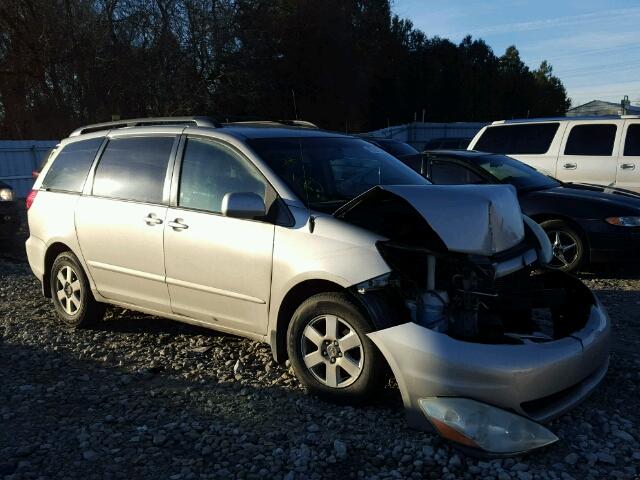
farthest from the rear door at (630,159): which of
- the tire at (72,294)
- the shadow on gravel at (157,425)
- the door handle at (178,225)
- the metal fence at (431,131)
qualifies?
the metal fence at (431,131)

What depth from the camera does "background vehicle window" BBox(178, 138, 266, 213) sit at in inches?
164

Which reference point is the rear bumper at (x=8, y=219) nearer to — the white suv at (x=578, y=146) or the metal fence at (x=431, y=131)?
the white suv at (x=578, y=146)

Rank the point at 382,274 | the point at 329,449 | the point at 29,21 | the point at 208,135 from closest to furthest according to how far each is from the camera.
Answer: the point at 329,449 < the point at 382,274 < the point at 208,135 < the point at 29,21

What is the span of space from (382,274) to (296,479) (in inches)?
47.0

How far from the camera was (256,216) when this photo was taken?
388 centimetres

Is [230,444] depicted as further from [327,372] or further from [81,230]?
[81,230]

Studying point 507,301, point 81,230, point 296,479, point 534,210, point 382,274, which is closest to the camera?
point 296,479

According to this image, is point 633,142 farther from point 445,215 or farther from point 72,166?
point 72,166

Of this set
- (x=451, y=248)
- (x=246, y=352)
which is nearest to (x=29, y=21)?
(x=246, y=352)

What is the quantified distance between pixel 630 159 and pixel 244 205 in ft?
23.2

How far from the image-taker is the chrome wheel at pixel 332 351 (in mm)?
3551

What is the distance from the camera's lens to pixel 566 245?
6.94 m

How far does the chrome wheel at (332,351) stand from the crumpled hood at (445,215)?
635 mm

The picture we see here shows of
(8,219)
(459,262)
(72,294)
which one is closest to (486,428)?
(459,262)
